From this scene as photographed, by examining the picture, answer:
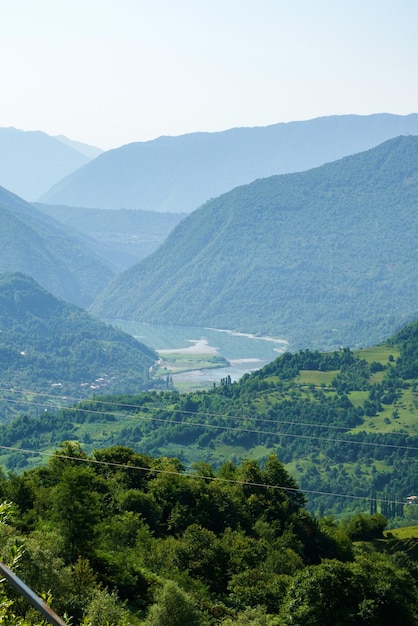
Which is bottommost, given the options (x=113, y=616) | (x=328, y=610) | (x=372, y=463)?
(x=372, y=463)

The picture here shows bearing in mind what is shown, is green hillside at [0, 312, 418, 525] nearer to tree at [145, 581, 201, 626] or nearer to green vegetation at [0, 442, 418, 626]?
green vegetation at [0, 442, 418, 626]

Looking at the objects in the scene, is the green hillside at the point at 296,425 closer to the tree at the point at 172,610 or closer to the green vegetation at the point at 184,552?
the green vegetation at the point at 184,552

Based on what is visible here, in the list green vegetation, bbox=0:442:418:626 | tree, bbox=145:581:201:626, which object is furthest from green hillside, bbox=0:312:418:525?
tree, bbox=145:581:201:626

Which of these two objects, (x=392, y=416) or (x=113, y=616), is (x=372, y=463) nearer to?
(x=392, y=416)

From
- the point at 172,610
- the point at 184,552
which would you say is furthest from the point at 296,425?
the point at 172,610

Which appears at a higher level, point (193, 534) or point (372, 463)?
point (193, 534)

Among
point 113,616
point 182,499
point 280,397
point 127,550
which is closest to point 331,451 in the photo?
point 280,397

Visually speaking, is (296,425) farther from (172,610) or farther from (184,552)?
(172,610)

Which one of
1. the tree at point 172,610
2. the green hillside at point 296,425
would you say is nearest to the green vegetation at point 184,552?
the tree at point 172,610
